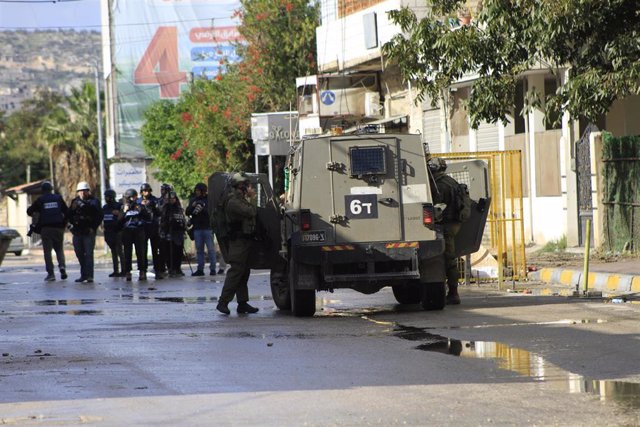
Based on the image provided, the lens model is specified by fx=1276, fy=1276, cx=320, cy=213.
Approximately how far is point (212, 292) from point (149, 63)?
4502cm

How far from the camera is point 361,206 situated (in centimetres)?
1484

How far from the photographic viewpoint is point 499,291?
1856 cm

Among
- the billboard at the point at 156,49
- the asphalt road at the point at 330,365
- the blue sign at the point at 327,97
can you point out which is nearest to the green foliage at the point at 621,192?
the asphalt road at the point at 330,365

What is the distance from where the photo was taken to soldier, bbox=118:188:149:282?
2483 centimetres

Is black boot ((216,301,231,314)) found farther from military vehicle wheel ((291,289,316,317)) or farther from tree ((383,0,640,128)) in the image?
tree ((383,0,640,128))

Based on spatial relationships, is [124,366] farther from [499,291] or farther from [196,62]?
[196,62]

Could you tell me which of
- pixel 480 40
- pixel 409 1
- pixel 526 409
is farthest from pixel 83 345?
pixel 409 1

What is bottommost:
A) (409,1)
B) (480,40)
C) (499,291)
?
(499,291)

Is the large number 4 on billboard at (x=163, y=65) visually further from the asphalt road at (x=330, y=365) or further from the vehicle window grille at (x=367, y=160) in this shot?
the vehicle window grille at (x=367, y=160)

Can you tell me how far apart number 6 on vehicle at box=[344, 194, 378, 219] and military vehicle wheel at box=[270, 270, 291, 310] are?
5.37 ft

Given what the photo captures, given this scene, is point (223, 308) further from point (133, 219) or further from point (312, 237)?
point (133, 219)

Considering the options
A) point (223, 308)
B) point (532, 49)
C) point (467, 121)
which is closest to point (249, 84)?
point (467, 121)

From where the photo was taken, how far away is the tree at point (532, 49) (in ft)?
59.9

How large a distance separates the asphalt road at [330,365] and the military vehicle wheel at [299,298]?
168 mm
